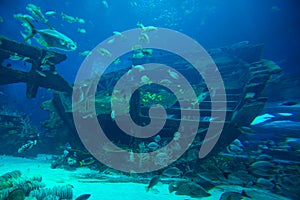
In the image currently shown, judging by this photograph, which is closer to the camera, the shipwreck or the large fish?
the large fish

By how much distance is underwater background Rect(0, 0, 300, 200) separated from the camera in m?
5.15

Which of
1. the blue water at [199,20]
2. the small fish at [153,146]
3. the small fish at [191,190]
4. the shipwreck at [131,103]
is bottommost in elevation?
the small fish at [191,190]

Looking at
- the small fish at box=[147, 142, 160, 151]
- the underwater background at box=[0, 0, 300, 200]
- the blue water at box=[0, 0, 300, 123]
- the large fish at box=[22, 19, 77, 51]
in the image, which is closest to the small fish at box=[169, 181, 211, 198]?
the underwater background at box=[0, 0, 300, 200]

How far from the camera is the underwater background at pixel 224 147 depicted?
16.9ft

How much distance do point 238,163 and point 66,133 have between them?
762 cm

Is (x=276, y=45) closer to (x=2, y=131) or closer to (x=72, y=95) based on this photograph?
(x=72, y=95)

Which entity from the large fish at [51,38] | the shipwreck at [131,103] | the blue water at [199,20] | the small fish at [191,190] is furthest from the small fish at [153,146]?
the blue water at [199,20]

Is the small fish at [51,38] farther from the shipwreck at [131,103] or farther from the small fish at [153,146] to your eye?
the small fish at [153,146]

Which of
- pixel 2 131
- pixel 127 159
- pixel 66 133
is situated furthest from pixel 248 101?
pixel 2 131

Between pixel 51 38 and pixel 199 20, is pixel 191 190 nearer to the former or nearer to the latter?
pixel 51 38

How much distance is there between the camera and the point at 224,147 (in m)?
6.83

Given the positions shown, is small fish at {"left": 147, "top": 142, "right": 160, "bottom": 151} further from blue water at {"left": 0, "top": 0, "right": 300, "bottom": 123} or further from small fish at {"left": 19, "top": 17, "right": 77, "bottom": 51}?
blue water at {"left": 0, "top": 0, "right": 300, "bottom": 123}

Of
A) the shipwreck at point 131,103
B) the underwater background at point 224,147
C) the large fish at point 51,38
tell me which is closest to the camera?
the large fish at point 51,38

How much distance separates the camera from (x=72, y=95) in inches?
348
